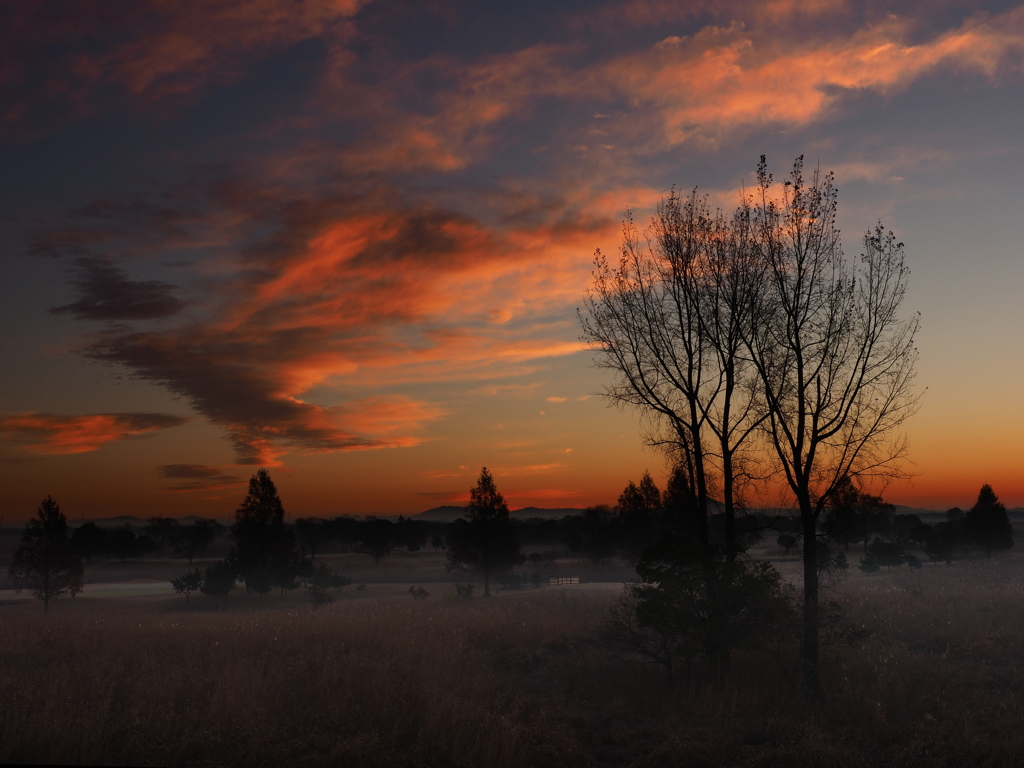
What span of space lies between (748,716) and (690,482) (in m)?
6.46

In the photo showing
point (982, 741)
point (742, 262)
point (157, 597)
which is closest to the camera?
point (982, 741)

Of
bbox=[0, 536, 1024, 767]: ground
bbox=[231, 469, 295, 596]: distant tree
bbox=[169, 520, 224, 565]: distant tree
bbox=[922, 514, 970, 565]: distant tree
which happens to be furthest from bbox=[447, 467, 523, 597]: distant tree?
bbox=[169, 520, 224, 565]: distant tree

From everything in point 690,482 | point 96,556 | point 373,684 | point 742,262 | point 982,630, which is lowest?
point 96,556

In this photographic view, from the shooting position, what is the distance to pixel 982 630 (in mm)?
20641

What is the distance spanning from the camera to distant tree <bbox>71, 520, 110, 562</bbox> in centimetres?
9662

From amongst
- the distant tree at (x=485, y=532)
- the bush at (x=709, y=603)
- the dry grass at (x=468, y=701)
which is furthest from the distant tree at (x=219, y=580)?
the bush at (x=709, y=603)

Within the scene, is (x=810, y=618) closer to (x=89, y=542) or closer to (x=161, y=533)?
(x=89, y=542)

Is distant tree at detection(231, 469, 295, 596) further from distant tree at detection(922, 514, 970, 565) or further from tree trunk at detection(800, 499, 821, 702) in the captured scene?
distant tree at detection(922, 514, 970, 565)

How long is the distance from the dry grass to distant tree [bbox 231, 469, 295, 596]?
35260 millimetres

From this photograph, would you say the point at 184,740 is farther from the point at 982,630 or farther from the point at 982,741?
the point at 982,630

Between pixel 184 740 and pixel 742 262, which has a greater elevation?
pixel 742 262

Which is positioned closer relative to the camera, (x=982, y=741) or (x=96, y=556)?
(x=982, y=741)

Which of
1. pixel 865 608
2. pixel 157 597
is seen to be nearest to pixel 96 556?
pixel 157 597

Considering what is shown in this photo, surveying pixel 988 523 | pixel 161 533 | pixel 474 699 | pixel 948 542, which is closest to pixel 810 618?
pixel 474 699
